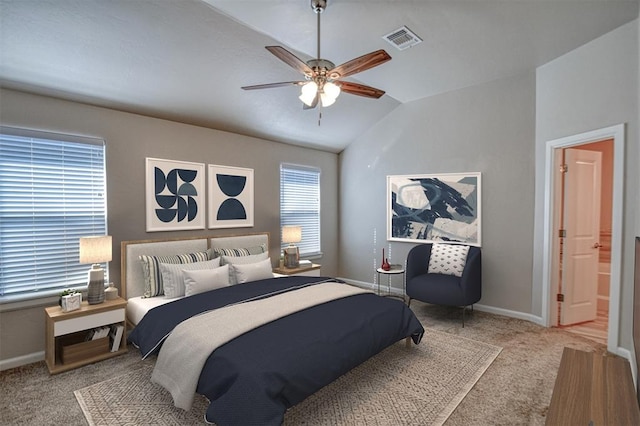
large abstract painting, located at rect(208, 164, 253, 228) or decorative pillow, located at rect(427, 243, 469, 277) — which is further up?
large abstract painting, located at rect(208, 164, 253, 228)

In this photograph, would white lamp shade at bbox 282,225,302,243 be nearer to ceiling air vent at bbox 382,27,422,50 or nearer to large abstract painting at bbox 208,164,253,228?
large abstract painting at bbox 208,164,253,228

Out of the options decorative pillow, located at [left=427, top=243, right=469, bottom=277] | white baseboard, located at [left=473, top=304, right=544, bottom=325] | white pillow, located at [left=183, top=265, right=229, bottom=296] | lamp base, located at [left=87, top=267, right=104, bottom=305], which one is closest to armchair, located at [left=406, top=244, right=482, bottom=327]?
decorative pillow, located at [left=427, top=243, right=469, bottom=277]

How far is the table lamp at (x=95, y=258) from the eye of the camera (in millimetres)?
3014

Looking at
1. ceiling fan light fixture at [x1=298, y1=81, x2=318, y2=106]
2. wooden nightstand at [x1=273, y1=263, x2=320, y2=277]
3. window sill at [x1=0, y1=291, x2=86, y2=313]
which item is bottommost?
wooden nightstand at [x1=273, y1=263, x2=320, y2=277]

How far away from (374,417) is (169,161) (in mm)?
3464

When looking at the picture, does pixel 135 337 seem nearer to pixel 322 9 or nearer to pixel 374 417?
pixel 374 417

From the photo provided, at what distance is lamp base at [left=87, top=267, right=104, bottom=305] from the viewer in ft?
10.1

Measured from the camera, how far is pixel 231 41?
3.10 m

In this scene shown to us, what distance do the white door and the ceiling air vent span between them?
2284 millimetres

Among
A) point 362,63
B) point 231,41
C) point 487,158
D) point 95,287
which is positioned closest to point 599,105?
point 487,158

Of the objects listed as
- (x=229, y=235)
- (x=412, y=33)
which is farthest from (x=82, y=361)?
(x=412, y=33)

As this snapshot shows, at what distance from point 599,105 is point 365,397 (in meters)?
3.64

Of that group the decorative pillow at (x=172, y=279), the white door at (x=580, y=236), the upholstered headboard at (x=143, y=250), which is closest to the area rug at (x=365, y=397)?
the decorative pillow at (x=172, y=279)

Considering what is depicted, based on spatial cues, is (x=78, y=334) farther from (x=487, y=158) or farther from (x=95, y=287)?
(x=487, y=158)
